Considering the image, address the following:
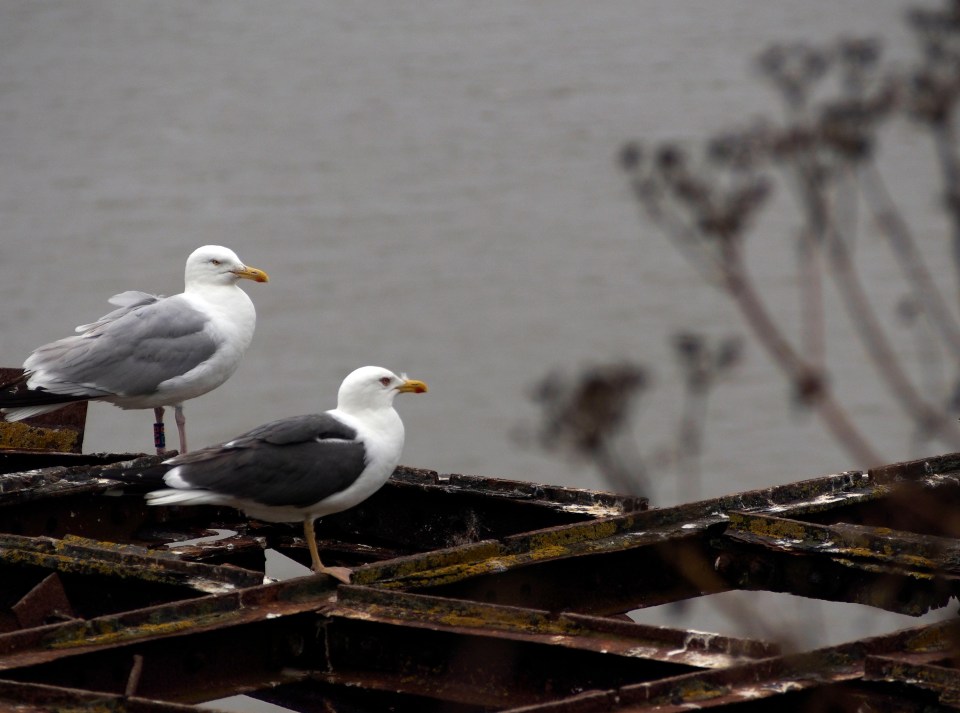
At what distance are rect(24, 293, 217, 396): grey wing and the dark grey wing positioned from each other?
98.8 inches

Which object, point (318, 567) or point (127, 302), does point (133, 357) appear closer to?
point (127, 302)

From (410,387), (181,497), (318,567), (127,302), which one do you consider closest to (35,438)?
Answer: (127,302)

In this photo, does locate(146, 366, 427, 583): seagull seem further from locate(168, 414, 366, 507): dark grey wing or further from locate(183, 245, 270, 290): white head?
locate(183, 245, 270, 290): white head

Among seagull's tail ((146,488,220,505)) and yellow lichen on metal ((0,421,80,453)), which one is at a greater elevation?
yellow lichen on metal ((0,421,80,453))

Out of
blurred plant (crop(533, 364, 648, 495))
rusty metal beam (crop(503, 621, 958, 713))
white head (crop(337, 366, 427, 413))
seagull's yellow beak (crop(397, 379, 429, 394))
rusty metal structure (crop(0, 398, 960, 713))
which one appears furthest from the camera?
seagull's yellow beak (crop(397, 379, 429, 394))

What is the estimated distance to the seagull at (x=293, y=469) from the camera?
5949mm

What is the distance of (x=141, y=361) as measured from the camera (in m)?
8.64

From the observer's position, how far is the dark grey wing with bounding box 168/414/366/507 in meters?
5.97

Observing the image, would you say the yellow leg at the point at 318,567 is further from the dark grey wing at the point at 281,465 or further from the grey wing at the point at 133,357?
the grey wing at the point at 133,357

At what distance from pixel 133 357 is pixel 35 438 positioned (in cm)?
70

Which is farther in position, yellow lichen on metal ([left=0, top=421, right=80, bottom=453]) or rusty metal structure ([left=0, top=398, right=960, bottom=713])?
yellow lichen on metal ([left=0, top=421, right=80, bottom=453])

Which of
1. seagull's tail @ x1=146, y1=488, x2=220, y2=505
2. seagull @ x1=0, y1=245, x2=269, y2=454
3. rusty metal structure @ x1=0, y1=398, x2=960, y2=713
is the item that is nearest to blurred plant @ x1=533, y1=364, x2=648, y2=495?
rusty metal structure @ x1=0, y1=398, x2=960, y2=713

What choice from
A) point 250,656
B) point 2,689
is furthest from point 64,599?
point 2,689

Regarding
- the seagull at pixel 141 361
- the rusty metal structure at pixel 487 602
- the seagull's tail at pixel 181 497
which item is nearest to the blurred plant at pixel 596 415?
the rusty metal structure at pixel 487 602
